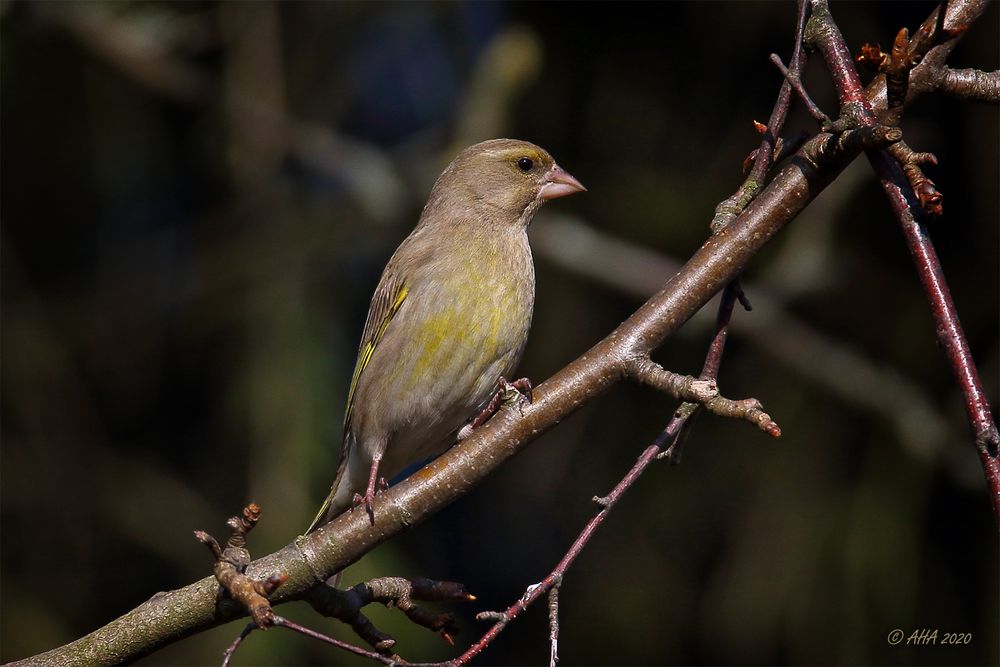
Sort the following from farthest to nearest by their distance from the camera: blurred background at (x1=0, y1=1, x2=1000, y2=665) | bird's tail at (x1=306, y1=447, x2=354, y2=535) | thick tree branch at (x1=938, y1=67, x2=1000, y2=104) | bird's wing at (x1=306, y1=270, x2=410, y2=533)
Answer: blurred background at (x1=0, y1=1, x2=1000, y2=665) → bird's wing at (x1=306, y1=270, x2=410, y2=533) → bird's tail at (x1=306, y1=447, x2=354, y2=535) → thick tree branch at (x1=938, y1=67, x2=1000, y2=104)

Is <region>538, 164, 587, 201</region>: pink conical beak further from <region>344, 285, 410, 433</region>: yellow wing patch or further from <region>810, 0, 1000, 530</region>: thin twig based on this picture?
<region>810, 0, 1000, 530</region>: thin twig

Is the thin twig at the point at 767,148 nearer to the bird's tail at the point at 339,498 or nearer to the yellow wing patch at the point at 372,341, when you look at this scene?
the yellow wing patch at the point at 372,341

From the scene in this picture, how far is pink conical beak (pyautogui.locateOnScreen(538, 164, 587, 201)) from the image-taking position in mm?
5336

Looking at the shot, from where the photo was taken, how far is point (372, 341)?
5.02m

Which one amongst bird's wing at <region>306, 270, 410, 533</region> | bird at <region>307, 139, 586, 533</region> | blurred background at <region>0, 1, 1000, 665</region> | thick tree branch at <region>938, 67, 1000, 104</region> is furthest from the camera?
blurred background at <region>0, 1, 1000, 665</region>

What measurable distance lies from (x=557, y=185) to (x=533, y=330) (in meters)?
1.81

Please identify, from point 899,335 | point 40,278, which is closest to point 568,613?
point 899,335

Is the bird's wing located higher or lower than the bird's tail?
higher

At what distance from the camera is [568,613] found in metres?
6.78

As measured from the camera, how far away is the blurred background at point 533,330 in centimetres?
596

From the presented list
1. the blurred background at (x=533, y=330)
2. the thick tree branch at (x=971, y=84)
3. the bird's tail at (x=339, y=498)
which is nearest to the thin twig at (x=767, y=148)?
the thick tree branch at (x=971, y=84)

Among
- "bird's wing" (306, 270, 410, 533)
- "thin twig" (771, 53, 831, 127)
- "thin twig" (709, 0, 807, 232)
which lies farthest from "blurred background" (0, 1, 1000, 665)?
"thin twig" (771, 53, 831, 127)

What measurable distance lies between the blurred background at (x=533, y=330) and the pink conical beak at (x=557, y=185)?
114 cm

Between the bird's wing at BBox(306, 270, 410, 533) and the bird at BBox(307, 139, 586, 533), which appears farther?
the bird's wing at BBox(306, 270, 410, 533)
